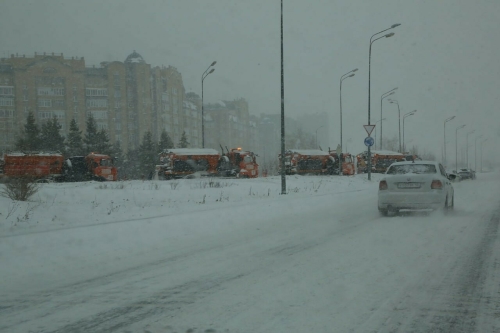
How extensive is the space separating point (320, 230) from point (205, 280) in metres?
5.29

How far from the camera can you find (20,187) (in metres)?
13.9

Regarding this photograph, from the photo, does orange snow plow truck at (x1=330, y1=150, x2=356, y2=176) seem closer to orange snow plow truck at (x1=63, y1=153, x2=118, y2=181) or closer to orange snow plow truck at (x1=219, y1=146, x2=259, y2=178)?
orange snow plow truck at (x1=219, y1=146, x2=259, y2=178)

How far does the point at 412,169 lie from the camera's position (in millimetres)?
14383

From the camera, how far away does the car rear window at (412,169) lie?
1417 cm

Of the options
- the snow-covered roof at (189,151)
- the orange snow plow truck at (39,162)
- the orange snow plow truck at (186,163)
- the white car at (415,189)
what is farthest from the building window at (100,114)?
the white car at (415,189)

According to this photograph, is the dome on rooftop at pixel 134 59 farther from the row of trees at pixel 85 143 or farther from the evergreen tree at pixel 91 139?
the evergreen tree at pixel 91 139

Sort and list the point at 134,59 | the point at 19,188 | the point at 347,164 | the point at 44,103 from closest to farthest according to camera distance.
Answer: the point at 19,188 → the point at 347,164 → the point at 44,103 → the point at 134,59

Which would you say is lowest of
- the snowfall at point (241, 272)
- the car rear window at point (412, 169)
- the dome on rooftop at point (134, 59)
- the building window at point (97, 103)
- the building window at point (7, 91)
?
the snowfall at point (241, 272)

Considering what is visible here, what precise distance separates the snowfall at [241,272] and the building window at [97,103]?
83.6m

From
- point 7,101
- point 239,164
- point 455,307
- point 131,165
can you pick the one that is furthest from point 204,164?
point 7,101

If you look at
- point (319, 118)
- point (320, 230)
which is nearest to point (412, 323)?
point (320, 230)

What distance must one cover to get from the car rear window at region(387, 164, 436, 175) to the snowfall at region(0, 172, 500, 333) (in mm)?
1381

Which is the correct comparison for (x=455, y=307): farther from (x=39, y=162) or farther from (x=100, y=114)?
(x=100, y=114)

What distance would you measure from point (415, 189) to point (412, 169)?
2.78ft
